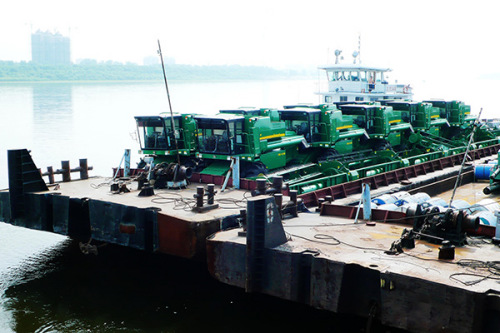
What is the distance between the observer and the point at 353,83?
3806 centimetres

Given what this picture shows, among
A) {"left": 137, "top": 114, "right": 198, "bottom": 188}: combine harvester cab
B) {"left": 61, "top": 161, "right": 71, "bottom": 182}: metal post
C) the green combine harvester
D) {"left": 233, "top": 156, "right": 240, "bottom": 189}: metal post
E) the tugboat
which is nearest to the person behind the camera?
{"left": 233, "top": 156, "right": 240, "bottom": 189}: metal post

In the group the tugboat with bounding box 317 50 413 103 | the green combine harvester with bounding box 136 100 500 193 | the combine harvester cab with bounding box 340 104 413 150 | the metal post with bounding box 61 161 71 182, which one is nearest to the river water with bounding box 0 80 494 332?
the metal post with bounding box 61 161 71 182

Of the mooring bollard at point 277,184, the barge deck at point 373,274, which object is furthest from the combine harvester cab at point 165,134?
the barge deck at point 373,274

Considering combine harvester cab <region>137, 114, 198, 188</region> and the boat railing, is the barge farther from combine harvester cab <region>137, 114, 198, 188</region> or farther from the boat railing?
the boat railing

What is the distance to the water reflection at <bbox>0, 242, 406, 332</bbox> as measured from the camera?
41.5 feet

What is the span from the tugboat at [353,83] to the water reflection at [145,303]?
24538mm

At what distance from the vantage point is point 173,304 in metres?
13.7

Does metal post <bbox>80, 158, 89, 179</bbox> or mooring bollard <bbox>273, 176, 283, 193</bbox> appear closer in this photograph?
mooring bollard <bbox>273, 176, 283, 193</bbox>

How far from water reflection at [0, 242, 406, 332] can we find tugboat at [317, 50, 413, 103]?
24538 mm

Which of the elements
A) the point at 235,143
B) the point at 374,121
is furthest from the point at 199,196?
the point at 374,121

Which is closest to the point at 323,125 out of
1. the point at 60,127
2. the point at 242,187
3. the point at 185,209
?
the point at 242,187

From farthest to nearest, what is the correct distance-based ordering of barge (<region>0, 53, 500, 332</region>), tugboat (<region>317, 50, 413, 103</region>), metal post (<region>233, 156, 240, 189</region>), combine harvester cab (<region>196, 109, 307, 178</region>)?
tugboat (<region>317, 50, 413, 103</region>) → combine harvester cab (<region>196, 109, 307, 178</region>) → metal post (<region>233, 156, 240, 189</region>) → barge (<region>0, 53, 500, 332</region>)

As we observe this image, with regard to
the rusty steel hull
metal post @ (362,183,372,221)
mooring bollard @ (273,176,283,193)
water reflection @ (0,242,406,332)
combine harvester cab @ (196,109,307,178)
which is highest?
combine harvester cab @ (196,109,307,178)

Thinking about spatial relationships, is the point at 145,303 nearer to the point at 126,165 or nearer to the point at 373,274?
the point at 373,274
